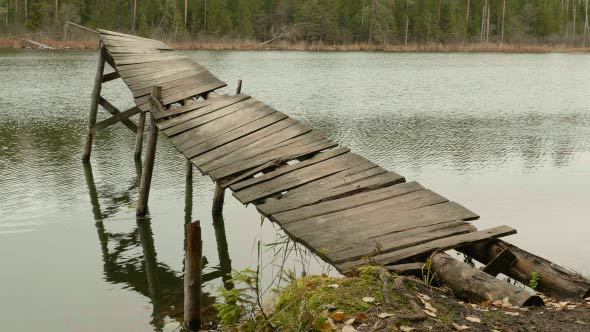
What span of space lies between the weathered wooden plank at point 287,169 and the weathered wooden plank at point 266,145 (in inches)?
22.8

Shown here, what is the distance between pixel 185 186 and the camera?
12.6m

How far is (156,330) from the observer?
282 inches

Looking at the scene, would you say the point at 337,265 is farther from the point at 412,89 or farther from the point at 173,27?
the point at 173,27

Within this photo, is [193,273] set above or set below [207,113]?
below

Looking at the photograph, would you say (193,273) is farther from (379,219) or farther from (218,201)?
(218,201)

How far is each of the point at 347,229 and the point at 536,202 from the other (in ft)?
20.4

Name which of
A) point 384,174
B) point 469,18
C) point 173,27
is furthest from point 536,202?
point 469,18

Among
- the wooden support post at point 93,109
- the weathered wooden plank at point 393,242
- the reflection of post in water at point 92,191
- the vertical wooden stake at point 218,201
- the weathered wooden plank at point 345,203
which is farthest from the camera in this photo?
the wooden support post at point 93,109

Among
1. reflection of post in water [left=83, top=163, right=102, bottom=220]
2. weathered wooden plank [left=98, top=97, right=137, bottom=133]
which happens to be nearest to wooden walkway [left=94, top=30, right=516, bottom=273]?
reflection of post in water [left=83, top=163, right=102, bottom=220]

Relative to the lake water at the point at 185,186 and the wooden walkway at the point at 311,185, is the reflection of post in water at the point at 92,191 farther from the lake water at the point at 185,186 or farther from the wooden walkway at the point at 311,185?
the wooden walkway at the point at 311,185

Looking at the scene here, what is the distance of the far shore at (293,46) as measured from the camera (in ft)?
169

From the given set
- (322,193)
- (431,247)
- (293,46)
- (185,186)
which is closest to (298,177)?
(322,193)

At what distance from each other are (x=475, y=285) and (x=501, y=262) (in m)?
0.46

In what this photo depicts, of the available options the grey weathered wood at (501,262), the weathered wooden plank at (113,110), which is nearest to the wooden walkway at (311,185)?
the grey weathered wood at (501,262)
